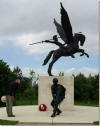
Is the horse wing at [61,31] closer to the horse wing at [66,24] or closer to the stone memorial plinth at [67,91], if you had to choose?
the horse wing at [66,24]

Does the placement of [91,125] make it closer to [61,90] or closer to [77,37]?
[61,90]

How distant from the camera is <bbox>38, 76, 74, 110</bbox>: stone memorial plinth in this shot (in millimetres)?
13008

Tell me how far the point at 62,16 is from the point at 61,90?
11.5ft

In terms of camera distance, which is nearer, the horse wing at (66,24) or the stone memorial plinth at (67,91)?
the horse wing at (66,24)

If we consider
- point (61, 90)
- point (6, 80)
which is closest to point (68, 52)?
point (61, 90)

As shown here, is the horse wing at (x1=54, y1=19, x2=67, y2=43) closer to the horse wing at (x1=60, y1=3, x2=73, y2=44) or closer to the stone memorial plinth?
the horse wing at (x1=60, y1=3, x2=73, y2=44)

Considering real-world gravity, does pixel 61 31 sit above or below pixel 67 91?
above

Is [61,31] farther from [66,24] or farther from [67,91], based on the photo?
[67,91]

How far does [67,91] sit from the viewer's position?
13031 mm

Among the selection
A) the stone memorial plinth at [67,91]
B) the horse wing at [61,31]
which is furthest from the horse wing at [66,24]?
the stone memorial plinth at [67,91]

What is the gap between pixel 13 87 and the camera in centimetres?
1064

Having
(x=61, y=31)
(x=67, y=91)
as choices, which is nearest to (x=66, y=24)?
(x=61, y=31)

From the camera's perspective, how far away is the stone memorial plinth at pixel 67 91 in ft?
42.7

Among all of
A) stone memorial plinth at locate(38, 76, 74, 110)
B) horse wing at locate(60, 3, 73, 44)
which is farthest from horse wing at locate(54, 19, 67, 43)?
stone memorial plinth at locate(38, 76, 74, 110)
